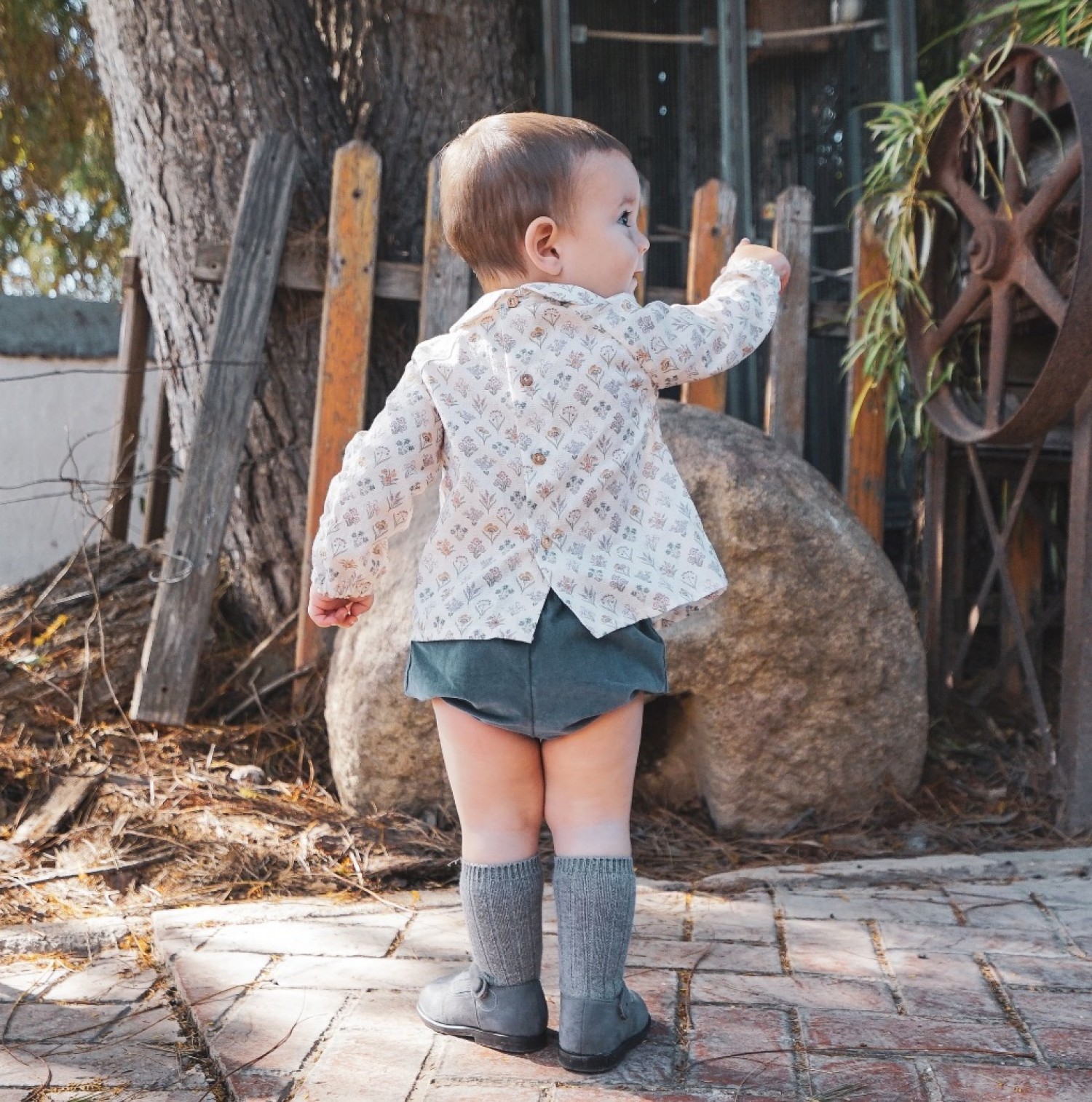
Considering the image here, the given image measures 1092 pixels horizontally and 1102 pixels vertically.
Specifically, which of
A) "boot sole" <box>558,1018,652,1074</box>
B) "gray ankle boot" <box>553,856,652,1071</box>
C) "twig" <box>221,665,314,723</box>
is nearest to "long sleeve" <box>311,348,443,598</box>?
"gray ankle boot" <box>553,856,652,1071</box>

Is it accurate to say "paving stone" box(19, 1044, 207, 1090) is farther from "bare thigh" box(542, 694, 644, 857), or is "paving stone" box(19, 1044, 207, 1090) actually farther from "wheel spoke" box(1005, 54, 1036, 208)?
"wheel spoke" box(1005, 54, 1036, 208)

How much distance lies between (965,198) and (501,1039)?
273 cm

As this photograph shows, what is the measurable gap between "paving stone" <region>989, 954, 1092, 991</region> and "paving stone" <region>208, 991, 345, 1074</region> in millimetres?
1212

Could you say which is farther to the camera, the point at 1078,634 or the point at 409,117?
the point at 409,117

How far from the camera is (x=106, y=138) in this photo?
279 inches

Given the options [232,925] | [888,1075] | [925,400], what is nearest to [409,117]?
[925,400]

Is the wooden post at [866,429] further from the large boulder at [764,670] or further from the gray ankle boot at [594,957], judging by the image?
the gray ankle boot at [594,957]

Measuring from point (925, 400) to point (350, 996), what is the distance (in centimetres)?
252

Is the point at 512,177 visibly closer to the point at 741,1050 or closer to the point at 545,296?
the point at 545,296

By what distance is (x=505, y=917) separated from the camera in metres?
1.83

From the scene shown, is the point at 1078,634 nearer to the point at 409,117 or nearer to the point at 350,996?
the point at 350,996

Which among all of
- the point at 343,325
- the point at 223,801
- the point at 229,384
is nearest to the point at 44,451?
the point at 229,384

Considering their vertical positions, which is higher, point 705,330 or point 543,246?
point 543,246

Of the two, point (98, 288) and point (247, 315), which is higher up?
point (98, 288)
